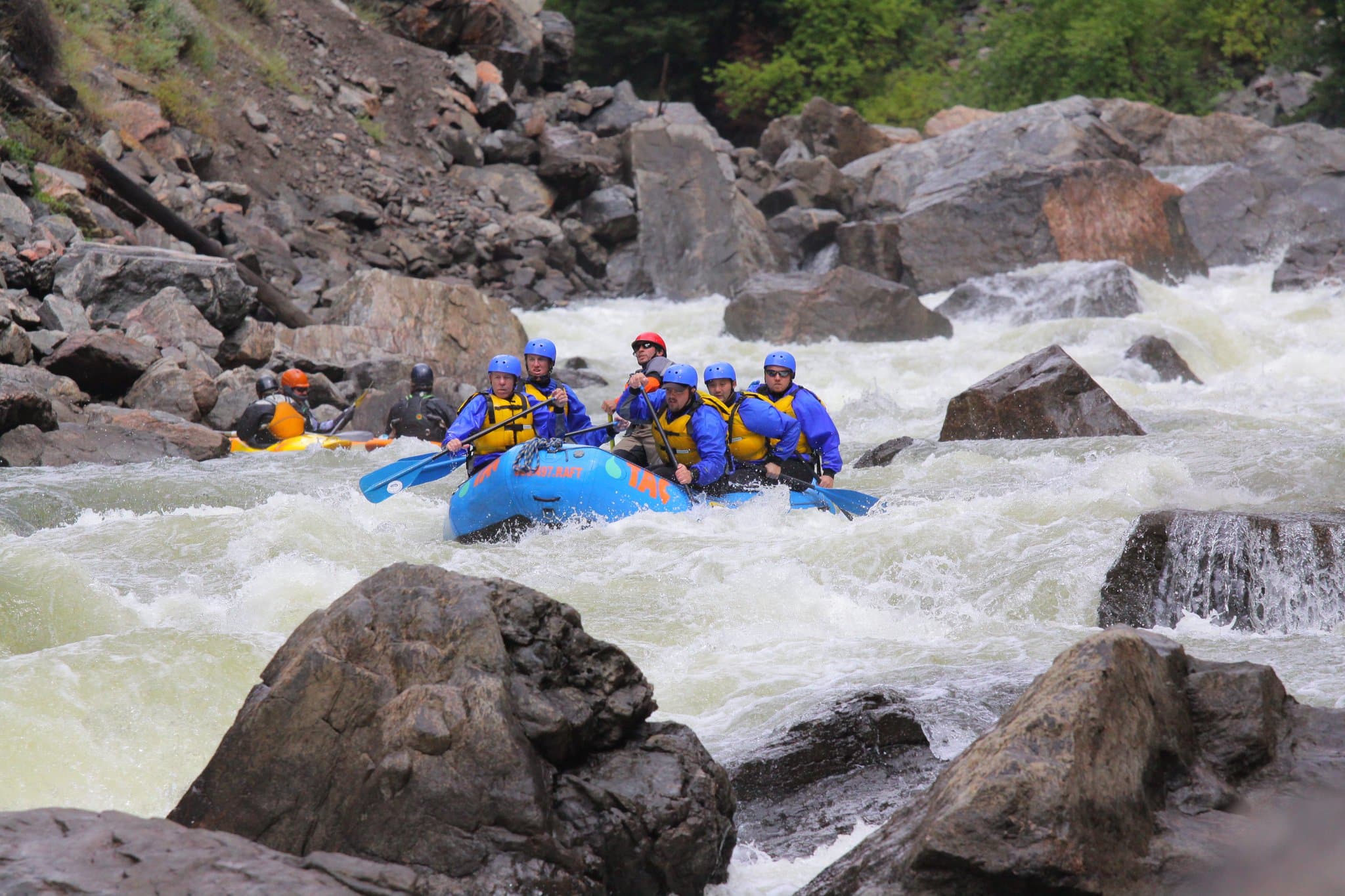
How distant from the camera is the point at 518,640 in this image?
10.9 feet

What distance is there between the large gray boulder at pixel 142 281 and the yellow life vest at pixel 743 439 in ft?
22.0

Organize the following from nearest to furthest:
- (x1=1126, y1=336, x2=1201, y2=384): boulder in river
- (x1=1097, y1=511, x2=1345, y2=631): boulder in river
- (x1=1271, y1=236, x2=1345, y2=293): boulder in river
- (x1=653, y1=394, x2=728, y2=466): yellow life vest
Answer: (x1=1097, y1=511, x2=1345, y2=631): boulder in river < (x1=653, y1=394, x2=728, y2=466): yellow life vest < (x1=1126, y1=336, x2=1201, y2=384): boulder in river < (x1=1271, y1=236, x2=1345, y2=293): boulder in river

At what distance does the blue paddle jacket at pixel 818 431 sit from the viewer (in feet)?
25.6

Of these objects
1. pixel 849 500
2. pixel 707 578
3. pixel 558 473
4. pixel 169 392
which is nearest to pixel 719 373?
pixel 849 500

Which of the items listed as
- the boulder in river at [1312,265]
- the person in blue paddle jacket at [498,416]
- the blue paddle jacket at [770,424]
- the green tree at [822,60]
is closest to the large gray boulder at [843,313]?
the boulder in river at [1312,265]

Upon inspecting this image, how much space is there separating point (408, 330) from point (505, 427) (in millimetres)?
6041

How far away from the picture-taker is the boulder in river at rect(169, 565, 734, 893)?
2.88m

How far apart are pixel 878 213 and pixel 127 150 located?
1179 cm

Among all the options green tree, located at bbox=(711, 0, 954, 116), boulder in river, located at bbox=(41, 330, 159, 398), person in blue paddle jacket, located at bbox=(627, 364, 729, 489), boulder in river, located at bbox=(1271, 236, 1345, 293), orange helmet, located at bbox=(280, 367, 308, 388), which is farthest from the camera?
green tree, located at bbox=(711, 0, 954, 116)

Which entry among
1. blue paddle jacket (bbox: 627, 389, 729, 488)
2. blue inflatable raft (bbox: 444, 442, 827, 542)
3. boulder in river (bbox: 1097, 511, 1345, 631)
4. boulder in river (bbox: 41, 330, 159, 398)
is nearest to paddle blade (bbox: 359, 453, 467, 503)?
blue inflatable raft (bbox: 444, 442, 827, 542)

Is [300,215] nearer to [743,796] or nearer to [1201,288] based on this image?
[1201,288]

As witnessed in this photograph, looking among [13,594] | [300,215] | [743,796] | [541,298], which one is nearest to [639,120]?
[541,298]

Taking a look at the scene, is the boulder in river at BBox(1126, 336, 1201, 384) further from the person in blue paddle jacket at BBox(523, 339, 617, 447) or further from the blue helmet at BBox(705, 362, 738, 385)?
the person in blue paddle jacket at BBox(523, 339, 617, 447)

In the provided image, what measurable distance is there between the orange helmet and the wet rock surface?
7894mm
